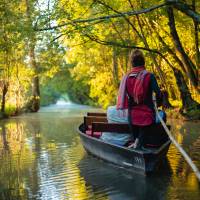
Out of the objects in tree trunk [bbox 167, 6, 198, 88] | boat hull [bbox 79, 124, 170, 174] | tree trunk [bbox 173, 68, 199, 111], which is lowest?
boat hull [bbox 79, 124, 170, 174]

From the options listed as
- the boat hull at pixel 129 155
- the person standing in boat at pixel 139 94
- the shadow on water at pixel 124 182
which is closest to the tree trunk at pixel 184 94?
the boat hull at pixel 129 155

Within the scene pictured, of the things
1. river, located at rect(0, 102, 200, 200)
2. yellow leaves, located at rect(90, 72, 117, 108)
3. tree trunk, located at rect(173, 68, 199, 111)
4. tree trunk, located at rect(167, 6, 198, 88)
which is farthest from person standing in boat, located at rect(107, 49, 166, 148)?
yellow leaves, located at rect(90, 72, 117, 108)

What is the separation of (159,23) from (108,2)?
3.73 m

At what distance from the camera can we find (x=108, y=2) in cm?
1878

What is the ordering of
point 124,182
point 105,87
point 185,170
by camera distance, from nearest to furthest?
point 124,182, point 185,170, point 105,87

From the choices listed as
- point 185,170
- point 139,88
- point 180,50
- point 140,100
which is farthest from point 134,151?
point 180,50

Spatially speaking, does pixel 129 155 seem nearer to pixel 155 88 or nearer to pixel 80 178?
pixel 80 178

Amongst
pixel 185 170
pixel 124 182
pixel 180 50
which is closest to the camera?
pixel 124 182

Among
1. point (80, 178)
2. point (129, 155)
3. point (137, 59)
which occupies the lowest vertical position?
point (80, 178)

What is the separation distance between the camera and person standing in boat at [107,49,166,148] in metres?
7.84

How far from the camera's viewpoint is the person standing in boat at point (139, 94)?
7.84m

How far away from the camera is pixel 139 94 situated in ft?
25.7

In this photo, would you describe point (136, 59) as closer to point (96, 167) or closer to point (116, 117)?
point (116, 117)

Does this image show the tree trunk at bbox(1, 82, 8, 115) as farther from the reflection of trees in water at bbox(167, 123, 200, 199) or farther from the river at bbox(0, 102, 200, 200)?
the reflection of trees in water at bbox(167, 123, 200, 199)
